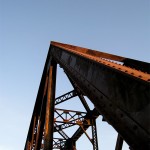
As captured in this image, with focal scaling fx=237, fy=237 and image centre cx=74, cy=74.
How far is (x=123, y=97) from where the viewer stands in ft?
7.54

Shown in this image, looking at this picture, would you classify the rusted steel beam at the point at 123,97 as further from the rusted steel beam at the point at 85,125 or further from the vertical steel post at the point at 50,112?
the rusted steel beam at the point at 85,125

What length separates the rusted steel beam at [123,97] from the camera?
6.40ft

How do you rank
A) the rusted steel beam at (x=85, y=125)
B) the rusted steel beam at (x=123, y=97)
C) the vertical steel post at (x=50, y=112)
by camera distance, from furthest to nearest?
the rusted steel beam at (x=85, y=125)
the vertical steel post at (x=50, y=112)
the rusted steel beam at (x=123, y=97)

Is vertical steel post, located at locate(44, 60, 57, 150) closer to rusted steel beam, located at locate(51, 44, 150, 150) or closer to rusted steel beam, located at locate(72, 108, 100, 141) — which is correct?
rusted steel beam, located at locate(51, 44, 150, 150)

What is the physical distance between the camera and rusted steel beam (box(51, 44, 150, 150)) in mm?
1952

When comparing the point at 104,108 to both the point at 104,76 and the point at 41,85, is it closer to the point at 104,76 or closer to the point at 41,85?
the point at 104,76

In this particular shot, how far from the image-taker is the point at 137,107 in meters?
2.02

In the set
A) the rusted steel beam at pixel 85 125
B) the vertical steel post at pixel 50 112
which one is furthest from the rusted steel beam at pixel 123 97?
the rusted steel beam at pixel 85 125

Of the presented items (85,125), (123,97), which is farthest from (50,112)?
(85,125)

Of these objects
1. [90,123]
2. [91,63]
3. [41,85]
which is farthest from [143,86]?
[90,123]

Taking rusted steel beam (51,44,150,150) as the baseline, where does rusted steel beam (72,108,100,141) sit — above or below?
above

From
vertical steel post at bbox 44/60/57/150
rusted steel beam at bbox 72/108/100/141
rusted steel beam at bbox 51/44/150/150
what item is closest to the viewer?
rusted steel beam at bbox 51/44/150/150

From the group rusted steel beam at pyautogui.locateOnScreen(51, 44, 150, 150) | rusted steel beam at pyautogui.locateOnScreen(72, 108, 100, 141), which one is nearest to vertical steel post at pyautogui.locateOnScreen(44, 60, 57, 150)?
rusted steel beam at pyautogui.locateOnScreen(51, 44, 150, 150)

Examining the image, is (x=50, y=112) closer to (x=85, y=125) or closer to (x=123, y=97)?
(x=123, y=97)
